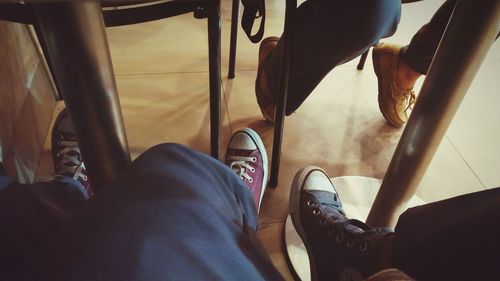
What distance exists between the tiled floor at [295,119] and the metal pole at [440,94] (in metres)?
0.30

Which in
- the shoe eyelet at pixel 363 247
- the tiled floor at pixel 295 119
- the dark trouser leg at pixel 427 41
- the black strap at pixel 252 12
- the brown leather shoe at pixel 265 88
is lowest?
the tiled floor at pixel 295 119

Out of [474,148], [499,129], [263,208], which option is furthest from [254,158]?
[499,129]

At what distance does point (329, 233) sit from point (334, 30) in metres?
0.42

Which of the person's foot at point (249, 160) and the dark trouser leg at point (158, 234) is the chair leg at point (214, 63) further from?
the dark trouser leg at point (158, 234)

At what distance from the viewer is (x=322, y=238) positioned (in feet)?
2.39

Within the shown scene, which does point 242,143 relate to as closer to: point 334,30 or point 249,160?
point 249,160

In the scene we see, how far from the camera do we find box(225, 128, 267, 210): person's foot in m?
0.88

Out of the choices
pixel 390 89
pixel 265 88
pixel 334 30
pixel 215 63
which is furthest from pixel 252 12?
pixel 390 89

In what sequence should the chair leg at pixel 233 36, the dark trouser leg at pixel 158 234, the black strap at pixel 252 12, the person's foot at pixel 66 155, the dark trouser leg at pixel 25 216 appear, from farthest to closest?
the chair leg at pixel 233 36 → the person's foot at pixel 66 155 → the black strap at pixel 252 12 → the dark trouser leg at pixel 25 216 → the dark trouser leg at pixel 158 234

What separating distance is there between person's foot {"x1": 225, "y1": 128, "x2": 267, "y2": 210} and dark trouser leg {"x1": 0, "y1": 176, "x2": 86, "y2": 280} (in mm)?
405

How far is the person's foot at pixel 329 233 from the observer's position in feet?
2.00

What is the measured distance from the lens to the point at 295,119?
1176 millimetres

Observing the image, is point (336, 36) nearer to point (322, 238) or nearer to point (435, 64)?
point (435, 64)

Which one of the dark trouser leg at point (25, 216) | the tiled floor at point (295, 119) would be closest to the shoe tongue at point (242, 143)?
the tiled floor at point (295, 119)
